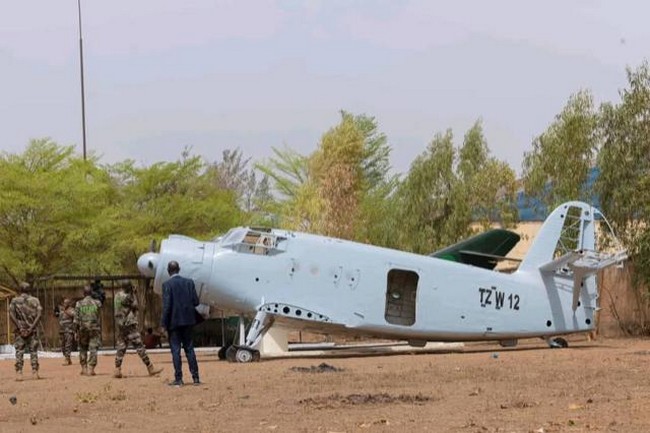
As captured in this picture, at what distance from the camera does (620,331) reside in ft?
116

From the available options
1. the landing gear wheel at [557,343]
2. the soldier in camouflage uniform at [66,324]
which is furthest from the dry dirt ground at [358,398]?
the landing gear wheel at [557,343]

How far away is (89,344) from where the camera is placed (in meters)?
21.8

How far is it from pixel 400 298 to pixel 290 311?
2.93 metres

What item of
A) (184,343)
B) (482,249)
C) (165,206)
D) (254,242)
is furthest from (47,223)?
(184,343)

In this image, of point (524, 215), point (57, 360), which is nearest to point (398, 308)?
point (57, 360)

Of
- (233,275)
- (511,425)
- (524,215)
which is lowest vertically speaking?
(511,425)

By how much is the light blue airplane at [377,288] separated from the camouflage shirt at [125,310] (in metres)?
3.32

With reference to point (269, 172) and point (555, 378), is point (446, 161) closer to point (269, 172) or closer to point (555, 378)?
point (269, 172)

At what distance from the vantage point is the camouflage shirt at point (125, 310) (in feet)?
69.2

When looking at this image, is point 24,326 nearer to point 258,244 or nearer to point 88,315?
point 88,315

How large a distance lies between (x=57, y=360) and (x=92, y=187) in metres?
17.5

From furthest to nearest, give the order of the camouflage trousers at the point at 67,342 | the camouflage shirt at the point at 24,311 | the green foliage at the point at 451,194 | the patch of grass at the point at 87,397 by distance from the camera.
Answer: the green foliage at the point at 451,194 → the camouflage trousers at the point at 67,342 → the camouflage shirt at the point at 24,311 → the patch of grass at the point at 87,397

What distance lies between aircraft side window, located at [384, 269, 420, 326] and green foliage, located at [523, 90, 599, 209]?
11.0m

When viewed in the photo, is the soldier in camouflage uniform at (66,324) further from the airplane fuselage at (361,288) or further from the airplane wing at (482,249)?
the airplane wing at (482,249)
